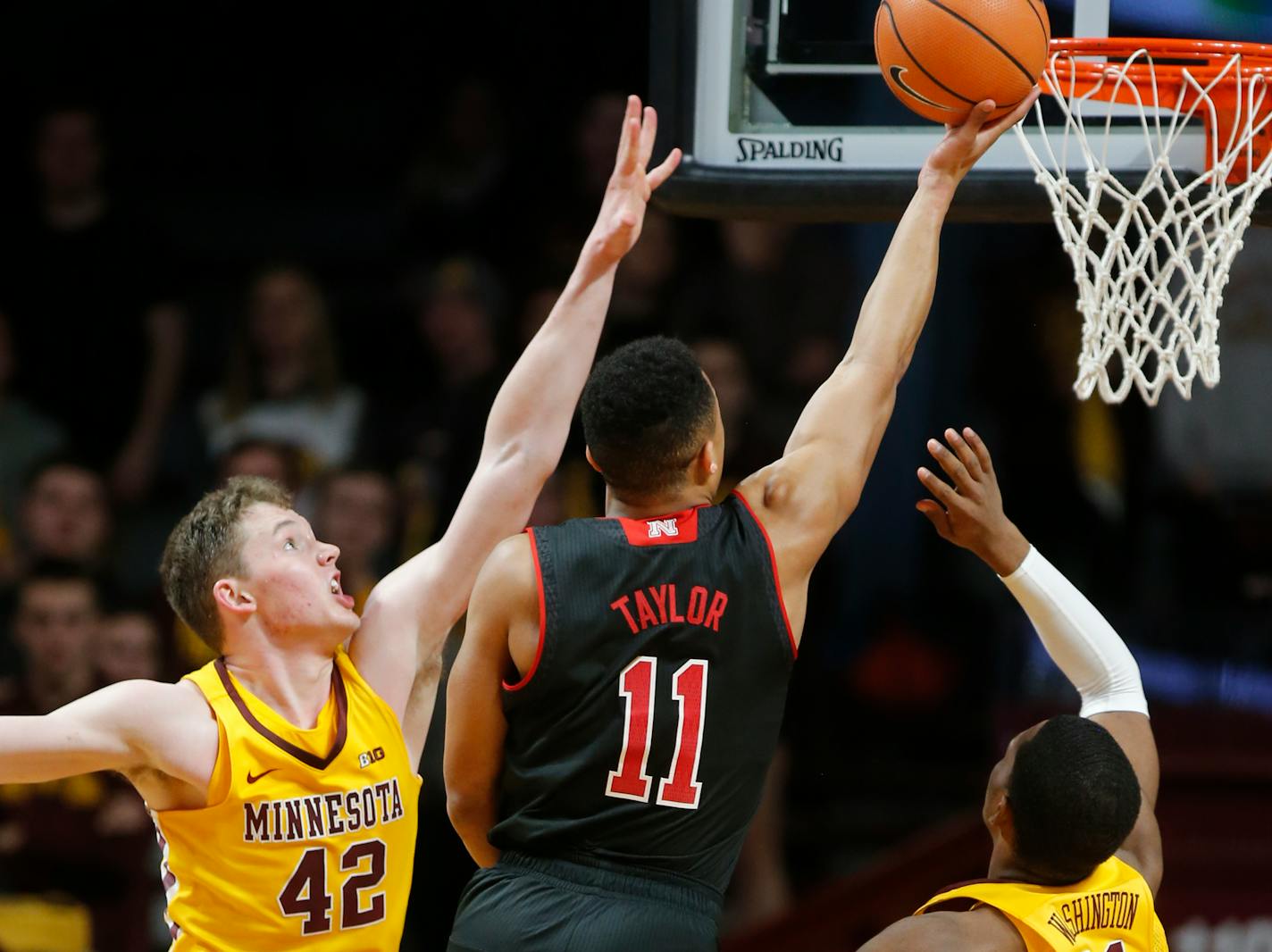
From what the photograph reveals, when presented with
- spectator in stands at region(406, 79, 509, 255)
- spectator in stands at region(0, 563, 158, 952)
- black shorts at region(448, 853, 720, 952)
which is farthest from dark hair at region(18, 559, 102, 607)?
black shorts at region(448, 853, 720, 952)

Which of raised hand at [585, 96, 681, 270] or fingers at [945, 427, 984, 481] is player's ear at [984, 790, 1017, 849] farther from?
raised hand at [585, 96, 681, 270]

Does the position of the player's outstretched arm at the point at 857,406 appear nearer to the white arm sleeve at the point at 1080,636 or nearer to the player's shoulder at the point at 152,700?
the white arm sleeve at the point at 1080,636

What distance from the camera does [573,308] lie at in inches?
132

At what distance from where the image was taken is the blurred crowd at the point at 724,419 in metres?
7.09

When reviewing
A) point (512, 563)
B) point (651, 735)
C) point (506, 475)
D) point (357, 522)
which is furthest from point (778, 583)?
point (357, 522)

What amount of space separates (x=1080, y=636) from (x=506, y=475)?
1.21 m

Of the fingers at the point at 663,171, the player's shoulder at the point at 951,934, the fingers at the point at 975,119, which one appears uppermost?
the fingers at the point at 975,119

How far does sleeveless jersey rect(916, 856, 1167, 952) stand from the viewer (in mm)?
3027

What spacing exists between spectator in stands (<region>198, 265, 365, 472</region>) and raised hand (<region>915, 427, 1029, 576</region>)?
456cm

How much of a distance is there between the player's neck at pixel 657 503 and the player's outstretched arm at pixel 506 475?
25 cm

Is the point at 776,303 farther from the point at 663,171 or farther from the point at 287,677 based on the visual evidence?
the point at 287,677

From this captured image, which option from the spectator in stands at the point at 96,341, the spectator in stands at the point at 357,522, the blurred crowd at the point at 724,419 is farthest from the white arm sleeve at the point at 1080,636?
the spectator in stands at the point at 96,341

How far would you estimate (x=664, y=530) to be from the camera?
303 cm

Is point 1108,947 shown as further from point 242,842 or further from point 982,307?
point 982,307
